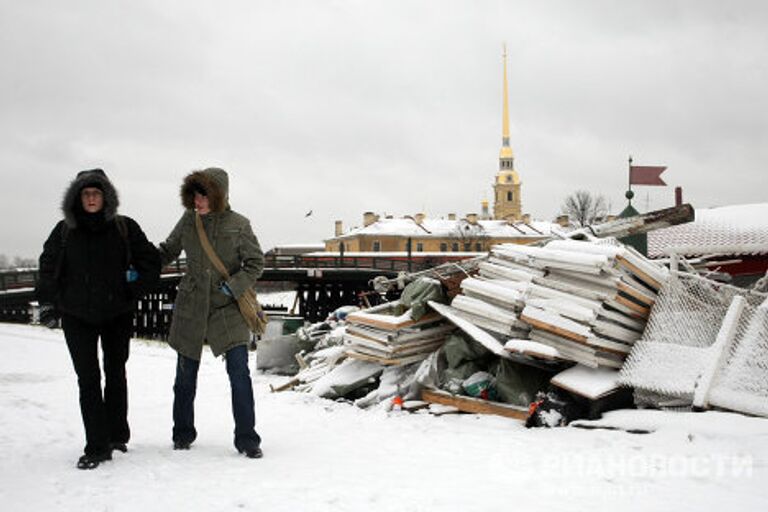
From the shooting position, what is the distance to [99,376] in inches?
157

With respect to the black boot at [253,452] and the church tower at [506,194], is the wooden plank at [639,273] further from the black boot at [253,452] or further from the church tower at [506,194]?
the church tower at [506,194]

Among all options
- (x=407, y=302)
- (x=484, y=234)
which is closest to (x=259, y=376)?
(x=407, y=302)

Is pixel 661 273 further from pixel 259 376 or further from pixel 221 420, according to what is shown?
pixel 259 376

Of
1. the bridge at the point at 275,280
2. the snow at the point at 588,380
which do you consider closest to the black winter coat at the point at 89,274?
the snow at the point at 588,380

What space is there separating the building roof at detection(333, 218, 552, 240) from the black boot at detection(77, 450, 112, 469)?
216ft

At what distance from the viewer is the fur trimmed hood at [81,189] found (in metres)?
3.88

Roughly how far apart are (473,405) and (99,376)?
3207mm

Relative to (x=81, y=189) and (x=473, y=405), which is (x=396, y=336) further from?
(x=81, y=189)

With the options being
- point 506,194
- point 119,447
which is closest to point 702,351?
point 119,447

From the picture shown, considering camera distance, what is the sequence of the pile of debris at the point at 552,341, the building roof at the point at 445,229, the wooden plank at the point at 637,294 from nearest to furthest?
the pile of debris at the point at 552,341 → the wooden plank at the point at 637,294 → the building roof at the point at 445,229

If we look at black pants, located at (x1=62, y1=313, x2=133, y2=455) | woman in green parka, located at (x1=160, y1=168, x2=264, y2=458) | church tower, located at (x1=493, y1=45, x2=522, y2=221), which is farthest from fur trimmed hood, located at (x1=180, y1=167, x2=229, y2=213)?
church tower, located at (x1=493, y1=45, x2=522, y2=221)

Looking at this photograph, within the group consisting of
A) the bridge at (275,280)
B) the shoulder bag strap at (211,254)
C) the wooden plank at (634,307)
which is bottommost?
the bridge at (275,280)

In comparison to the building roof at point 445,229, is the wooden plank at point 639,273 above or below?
below

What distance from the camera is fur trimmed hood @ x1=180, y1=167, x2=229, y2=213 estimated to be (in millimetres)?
4230
